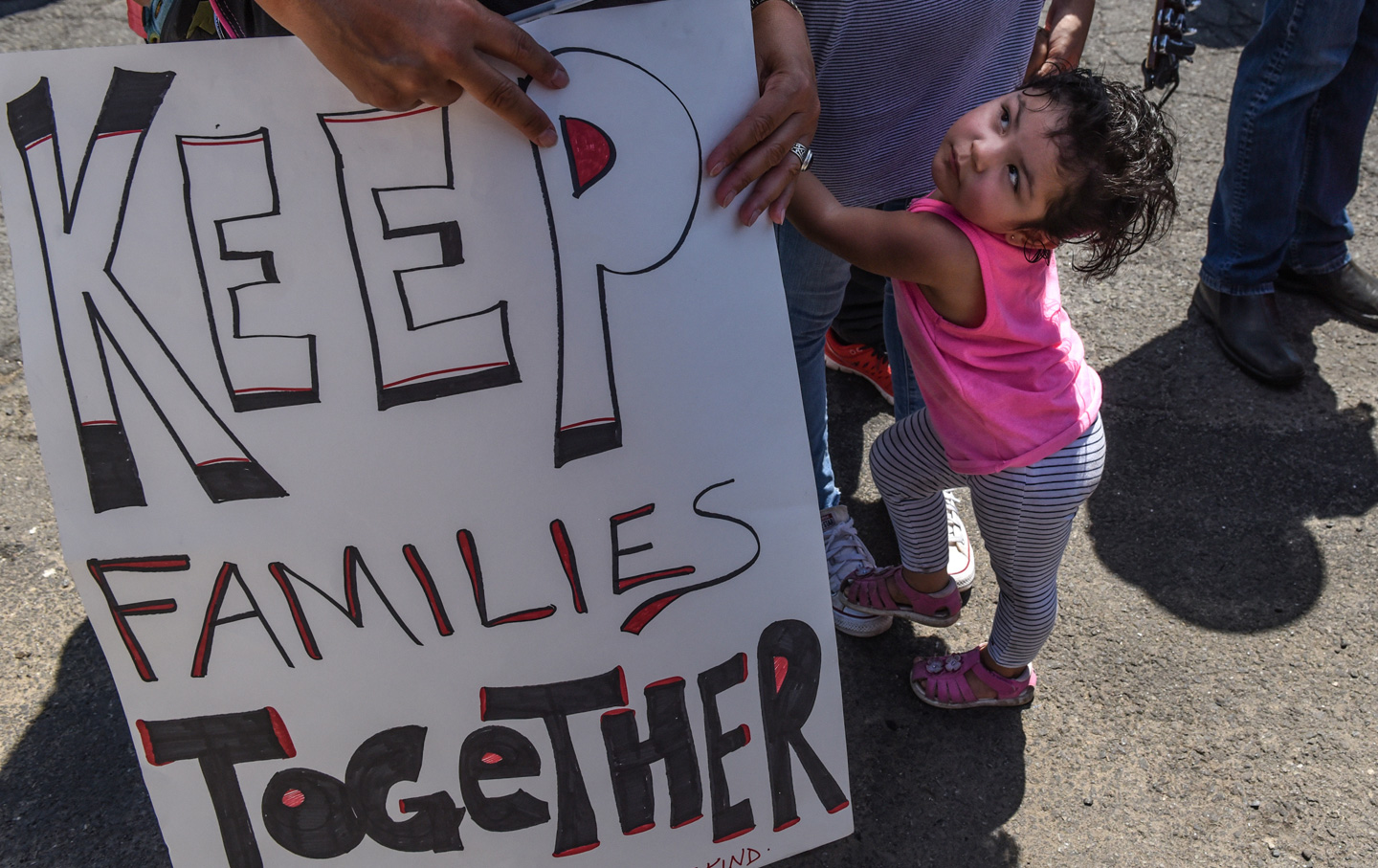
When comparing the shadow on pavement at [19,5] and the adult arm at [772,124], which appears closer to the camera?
the adult arm at [772,124]

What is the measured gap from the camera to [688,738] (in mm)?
1173

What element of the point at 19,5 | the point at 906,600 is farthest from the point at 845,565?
the point at 19,5

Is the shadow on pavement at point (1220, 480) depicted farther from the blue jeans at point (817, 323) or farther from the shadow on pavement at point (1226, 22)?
the shadow on pavement at point (1226, 22)

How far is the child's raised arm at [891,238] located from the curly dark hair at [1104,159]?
0.35 ft

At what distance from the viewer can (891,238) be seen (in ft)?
4.06

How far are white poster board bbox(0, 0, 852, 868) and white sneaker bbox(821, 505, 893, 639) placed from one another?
2.22 feet

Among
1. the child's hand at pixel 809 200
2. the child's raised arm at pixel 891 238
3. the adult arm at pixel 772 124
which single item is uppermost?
the adult arm at pixel 772 124

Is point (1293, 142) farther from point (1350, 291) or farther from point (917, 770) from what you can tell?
point (917, 770)

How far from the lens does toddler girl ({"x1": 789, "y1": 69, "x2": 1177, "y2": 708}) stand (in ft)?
3.95

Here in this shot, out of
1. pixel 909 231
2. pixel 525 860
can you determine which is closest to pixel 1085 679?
pixel 909 231

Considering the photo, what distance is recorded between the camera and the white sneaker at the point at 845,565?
73.6 inches

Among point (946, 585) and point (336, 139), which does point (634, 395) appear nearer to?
point (336, 139)

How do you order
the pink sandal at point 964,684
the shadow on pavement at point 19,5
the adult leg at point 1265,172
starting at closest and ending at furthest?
the pink sandal at point 964,684, the adult leg at point 1265,172, the shadow on pavement at point 19,5

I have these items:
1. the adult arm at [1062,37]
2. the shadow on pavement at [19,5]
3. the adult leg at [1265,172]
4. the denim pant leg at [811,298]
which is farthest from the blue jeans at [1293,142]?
the shadow on pavement at [19,5]
